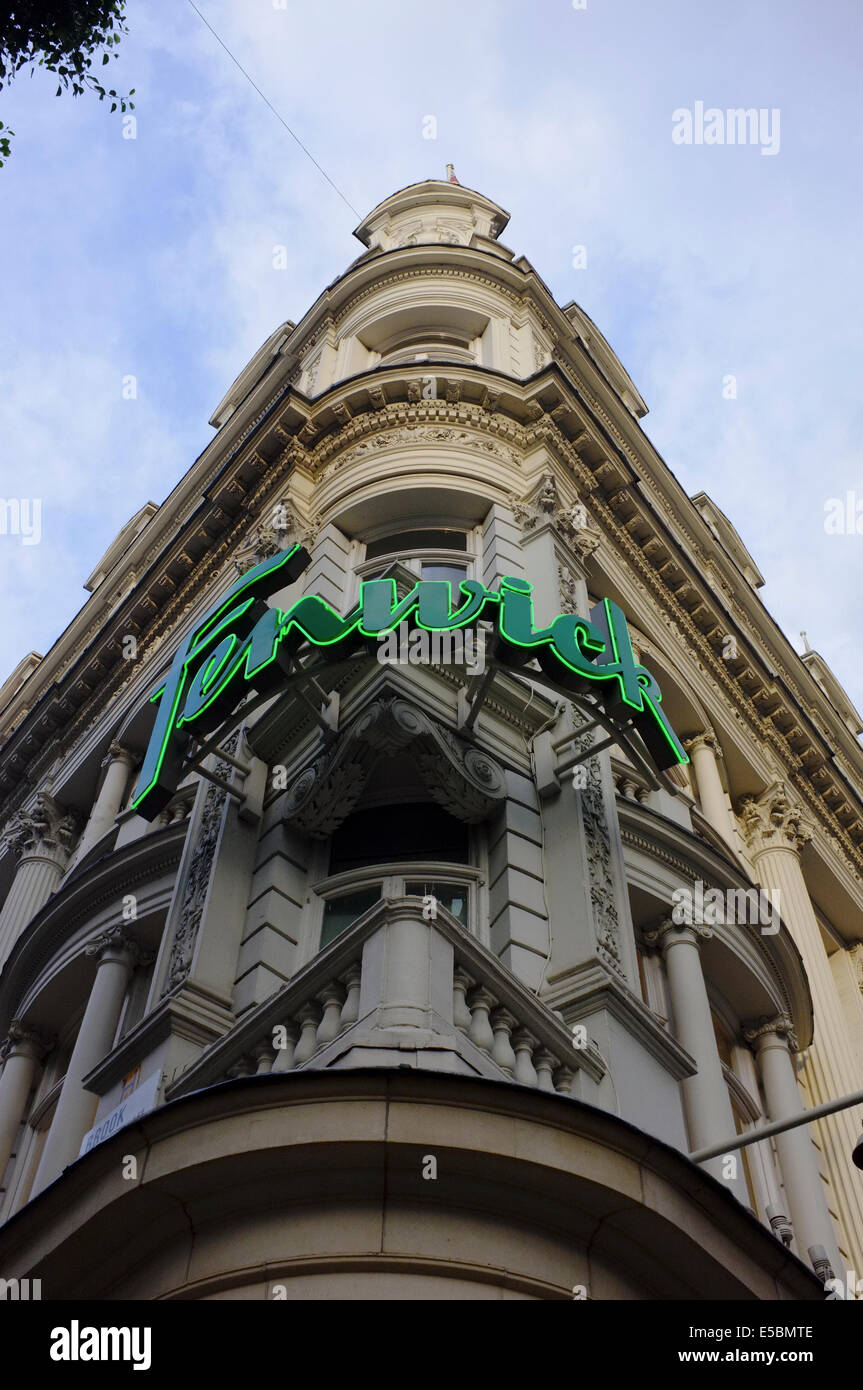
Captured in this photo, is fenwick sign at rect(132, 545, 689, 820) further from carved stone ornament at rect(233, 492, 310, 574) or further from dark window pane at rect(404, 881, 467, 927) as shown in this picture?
carved stone ornament at rect(233, 492, 310, 574)

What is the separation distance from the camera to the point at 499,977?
12.9 metres

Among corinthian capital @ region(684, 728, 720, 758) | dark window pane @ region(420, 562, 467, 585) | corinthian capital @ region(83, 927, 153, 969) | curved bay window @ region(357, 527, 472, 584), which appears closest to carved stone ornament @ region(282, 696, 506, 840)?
corinthian capital @ region(83, 927, 153, 969)

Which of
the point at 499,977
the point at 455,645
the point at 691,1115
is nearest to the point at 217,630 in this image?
the point at 455,645

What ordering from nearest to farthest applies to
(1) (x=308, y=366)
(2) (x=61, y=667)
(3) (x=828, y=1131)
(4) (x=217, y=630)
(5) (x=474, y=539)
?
(4) (x=217, y=630) < (3) (x=828, y=1131) < (5) (x=474, y=539) < (1) (x=308, y=366) < (2) (x=61, y=667)

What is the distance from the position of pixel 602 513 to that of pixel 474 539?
4735 millimetres

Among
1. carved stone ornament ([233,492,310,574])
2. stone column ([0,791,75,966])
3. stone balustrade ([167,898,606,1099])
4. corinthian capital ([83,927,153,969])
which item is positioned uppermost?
carved stone ornament ([233,492,310,574])

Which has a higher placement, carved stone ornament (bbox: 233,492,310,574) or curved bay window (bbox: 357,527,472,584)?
carved stone ornament (bbox: 233,492,310,574)

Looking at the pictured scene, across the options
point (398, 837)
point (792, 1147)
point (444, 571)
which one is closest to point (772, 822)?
A: point (792, 1147)

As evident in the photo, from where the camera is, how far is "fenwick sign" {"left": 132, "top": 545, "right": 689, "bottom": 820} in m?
16.1

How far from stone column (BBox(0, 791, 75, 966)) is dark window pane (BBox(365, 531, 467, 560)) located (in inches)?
386

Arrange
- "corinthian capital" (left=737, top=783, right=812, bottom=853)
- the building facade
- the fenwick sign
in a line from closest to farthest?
the building facade → the fenwick sign → "corinthian capital" (left=737, top=783, right=812, bottom=853)
